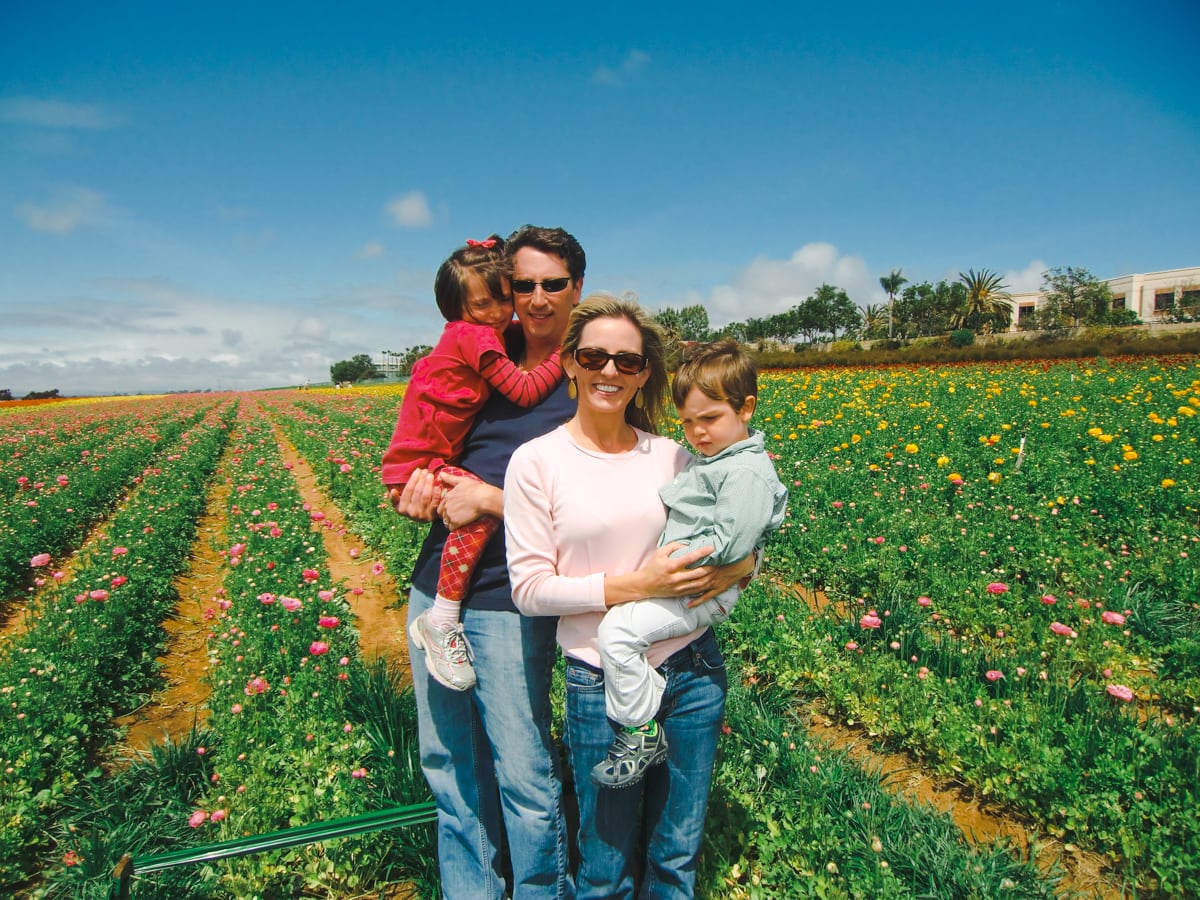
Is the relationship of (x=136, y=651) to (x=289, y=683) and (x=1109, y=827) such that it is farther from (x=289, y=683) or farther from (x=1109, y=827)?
(x=1109, y=827)

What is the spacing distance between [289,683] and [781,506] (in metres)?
3.05

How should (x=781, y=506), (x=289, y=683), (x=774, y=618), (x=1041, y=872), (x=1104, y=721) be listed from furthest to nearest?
(x=774, y=618) < (x=289, y=683) < (x=1104, y=721) < (x=1041, y=872) < (x=781, y=506)

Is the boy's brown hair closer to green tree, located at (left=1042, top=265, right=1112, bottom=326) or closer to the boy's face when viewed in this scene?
the boy's face

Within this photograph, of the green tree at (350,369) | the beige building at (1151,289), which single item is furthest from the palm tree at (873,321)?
the green tree at (350,369)

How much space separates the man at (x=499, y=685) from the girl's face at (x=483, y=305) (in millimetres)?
143

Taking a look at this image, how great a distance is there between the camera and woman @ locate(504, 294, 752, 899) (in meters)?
1.70

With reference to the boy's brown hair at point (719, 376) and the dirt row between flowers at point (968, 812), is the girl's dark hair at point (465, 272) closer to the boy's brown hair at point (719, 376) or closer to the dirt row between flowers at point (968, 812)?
the boy's brown hair at point (719, 376)

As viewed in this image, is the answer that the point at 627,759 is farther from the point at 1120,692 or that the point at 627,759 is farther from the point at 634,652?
the point at 1120,692

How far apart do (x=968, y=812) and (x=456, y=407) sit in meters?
2.75

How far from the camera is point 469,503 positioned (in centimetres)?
195

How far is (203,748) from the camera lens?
2.97 m

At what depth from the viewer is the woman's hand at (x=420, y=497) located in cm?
204

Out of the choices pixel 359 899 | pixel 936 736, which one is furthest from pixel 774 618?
pixel 359 899

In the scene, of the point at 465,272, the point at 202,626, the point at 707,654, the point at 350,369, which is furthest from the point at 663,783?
the point at 350,369
